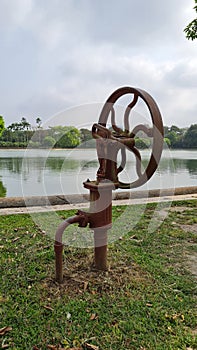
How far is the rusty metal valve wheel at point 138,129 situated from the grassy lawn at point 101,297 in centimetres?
70

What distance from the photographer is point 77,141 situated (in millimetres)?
2123

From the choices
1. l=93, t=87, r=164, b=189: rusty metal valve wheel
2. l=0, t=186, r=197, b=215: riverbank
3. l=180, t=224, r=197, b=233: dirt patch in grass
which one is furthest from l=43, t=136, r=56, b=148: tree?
l=0, t=186, r=197, b=215: riverbank

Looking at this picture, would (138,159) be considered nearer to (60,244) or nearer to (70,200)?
(60,244)

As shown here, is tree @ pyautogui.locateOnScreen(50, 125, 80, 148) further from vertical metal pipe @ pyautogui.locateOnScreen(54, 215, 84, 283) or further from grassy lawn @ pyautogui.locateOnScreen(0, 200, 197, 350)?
grassy lawn @ pyautogui.locateOnScreen(0, 200, 197, 350)

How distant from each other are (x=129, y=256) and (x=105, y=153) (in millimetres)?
1016

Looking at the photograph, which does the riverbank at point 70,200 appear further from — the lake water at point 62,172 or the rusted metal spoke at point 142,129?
the rusted metal spoke at point 142,129

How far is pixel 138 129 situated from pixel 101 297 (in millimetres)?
1113

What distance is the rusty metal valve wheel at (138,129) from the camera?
175 centimetres

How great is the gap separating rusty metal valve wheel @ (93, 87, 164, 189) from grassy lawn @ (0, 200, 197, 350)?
0.70 meters

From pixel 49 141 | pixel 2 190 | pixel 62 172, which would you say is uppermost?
pixel 49 141

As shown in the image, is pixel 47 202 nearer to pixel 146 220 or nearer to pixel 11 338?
pixel 146 220

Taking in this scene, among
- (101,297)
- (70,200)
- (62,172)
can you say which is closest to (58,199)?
(70,200)

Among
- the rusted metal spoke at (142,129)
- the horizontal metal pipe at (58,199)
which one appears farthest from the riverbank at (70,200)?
the rusted metal spoke at (142,129)

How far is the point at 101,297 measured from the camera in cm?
185
